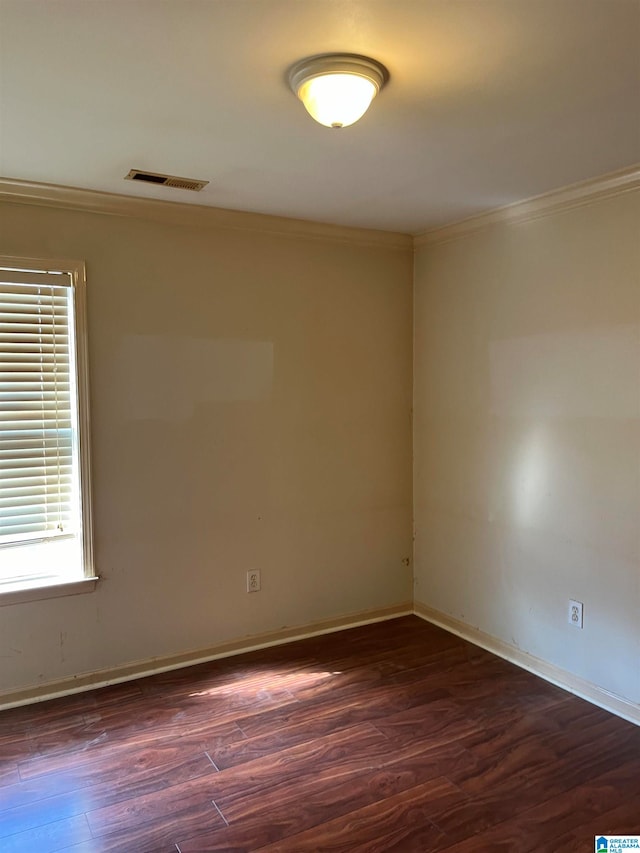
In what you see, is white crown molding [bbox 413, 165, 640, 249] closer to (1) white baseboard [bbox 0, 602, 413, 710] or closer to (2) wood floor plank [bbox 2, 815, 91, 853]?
(1) white baseboard [bbox 0, 602, 413, 710]

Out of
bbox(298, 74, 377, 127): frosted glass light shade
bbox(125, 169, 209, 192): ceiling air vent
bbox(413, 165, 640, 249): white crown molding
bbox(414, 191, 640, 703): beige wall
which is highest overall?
bbox(125, 169, 209, 192): ceiling air vent

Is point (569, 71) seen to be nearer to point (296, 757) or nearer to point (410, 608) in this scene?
point (296, 757)

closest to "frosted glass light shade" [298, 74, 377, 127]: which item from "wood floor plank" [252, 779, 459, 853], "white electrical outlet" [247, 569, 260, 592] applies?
"wood floor plank" [252, 779, 459, 853]

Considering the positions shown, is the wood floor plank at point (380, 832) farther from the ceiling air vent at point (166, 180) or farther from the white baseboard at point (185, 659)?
the ceiling air vent at point (166, 180)

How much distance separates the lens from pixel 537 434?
2998 mm

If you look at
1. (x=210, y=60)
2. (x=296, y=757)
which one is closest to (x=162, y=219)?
(x=210, y=60)

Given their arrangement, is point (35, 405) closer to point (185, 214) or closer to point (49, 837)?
point (185, 214)

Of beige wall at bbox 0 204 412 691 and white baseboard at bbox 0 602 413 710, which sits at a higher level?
beige wall at bbox 0 204 412 691

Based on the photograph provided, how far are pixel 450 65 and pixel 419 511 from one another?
261 cm

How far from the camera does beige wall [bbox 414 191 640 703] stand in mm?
2629

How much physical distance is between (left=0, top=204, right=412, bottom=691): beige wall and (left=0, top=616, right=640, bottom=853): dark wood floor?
348 mm

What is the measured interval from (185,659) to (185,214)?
2.19 meters

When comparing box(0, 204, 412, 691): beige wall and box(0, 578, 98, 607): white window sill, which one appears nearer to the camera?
box(0, 578, 98, 607): white window sill

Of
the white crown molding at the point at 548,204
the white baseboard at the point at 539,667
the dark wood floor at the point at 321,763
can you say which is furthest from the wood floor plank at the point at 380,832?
the white crown molding at the point at 548,204
